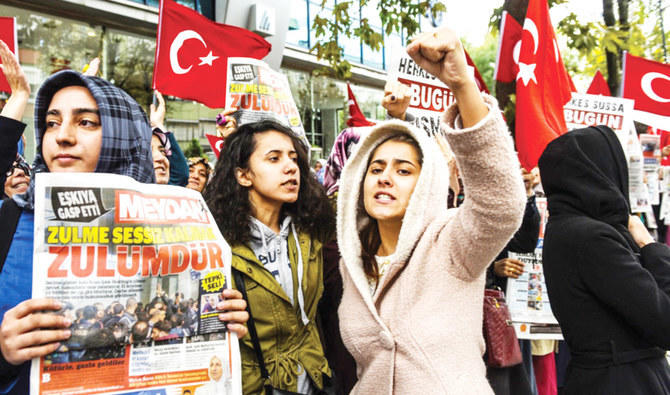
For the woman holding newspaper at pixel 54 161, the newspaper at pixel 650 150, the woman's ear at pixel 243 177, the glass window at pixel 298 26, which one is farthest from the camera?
the glass window at pixel 298 26

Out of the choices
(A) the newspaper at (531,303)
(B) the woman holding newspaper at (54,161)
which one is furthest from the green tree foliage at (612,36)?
(B) the woman holding newspaper at (54,161)

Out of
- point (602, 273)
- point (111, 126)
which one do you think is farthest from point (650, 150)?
point (111, 126)

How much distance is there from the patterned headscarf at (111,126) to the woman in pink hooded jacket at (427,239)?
0.86 meters

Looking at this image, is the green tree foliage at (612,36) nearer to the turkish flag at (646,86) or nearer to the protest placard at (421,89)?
the turkish flag at (646,86)

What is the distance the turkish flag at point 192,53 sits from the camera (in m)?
4.09

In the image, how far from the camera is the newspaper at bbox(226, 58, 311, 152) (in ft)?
11.0

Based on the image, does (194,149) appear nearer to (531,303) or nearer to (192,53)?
(192,53)

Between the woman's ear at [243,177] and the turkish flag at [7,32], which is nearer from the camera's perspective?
the woman's ear at [243,177]

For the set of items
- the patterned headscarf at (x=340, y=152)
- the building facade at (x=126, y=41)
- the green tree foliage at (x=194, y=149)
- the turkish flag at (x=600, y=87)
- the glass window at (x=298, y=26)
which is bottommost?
the patterned headscarf at (x=340, y=152)

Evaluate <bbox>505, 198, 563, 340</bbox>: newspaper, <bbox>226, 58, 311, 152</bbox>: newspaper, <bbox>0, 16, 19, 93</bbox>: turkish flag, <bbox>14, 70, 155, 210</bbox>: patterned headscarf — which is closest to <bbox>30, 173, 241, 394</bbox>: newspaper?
<bbox>14, 70, 155, 210</bbox>: patterned headscarf

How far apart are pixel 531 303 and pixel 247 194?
2.01 meters

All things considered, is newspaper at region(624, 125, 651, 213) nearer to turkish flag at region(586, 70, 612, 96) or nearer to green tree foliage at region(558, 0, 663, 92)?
green tree foliage at region(558, 0, 663, 92)

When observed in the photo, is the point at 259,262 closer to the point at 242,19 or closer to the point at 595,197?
the point at 595,197

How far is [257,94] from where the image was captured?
11.2 ft
